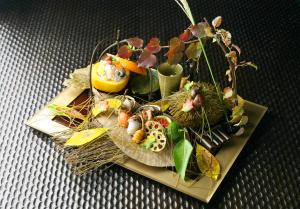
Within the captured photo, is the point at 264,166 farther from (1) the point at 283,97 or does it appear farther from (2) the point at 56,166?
(2) the point at 56,166

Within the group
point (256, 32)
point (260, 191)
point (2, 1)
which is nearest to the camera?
point (260, 191)

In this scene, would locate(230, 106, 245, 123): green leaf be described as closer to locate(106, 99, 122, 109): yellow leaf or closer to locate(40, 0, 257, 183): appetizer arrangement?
locate(40, 0, 257, 183): appetizer arrangement

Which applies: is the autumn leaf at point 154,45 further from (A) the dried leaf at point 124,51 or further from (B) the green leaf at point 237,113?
(B) the green leaf at point 237,113

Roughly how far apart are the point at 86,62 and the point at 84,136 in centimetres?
37

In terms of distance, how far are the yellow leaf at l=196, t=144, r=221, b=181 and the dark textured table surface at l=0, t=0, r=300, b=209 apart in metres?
0.03

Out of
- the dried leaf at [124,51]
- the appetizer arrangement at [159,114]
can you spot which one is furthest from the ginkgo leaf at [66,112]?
the dried leaf at [124,51]

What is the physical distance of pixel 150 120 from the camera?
3.46ft

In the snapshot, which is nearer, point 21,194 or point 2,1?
point 21,194

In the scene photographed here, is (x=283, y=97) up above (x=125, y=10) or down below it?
below

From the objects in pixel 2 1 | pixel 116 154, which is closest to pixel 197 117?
pixel 116 154

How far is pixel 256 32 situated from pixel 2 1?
942 millimetres

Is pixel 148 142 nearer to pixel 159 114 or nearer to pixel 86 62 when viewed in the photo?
pixel 159 114

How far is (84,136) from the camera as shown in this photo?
1057 millimetres

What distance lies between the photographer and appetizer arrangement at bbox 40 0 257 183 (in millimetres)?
1007
